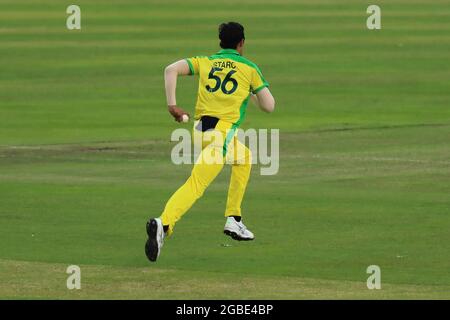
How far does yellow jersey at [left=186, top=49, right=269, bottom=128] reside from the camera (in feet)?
46.9

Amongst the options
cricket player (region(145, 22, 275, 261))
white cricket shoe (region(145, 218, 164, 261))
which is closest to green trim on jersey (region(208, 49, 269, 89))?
cricket player (region(145, 22, 275, 261))

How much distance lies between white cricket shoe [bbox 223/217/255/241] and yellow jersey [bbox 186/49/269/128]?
3.65 feet

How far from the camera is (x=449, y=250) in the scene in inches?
570

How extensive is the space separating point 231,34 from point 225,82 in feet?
1.56

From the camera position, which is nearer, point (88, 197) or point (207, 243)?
point (207, 243)

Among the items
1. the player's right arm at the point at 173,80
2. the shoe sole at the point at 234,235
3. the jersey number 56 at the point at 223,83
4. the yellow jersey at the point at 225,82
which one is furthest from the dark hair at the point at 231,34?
the shoe sole at the point at 234,235

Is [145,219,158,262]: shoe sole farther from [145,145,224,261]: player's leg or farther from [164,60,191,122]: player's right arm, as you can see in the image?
[164,60,191,122]: player's right arm

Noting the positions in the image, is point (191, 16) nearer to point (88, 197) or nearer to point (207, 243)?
point (88, 197)

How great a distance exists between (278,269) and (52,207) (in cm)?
474

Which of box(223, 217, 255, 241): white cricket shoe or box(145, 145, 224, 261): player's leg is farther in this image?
box(223, 217, 255, 241): white cricket shoe

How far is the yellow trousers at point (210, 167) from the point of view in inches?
547

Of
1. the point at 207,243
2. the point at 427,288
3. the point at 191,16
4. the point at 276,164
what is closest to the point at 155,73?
the point at 191,16

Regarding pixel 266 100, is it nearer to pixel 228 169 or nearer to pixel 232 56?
pixel 232 56

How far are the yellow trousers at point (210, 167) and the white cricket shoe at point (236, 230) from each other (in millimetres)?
201
